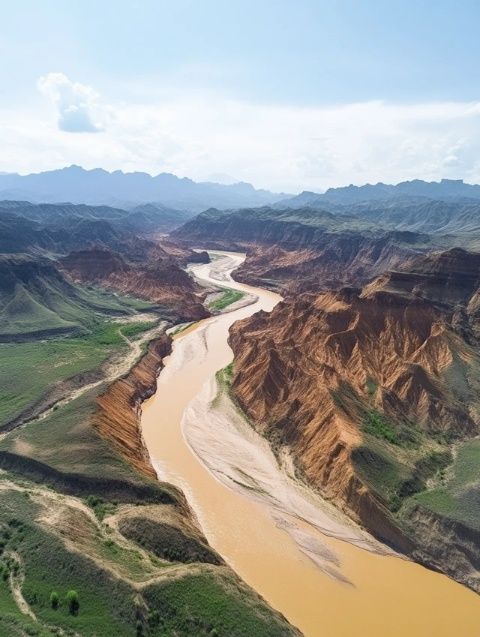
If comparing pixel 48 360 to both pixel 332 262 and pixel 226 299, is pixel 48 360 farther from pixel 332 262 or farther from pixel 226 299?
pixel 332 262

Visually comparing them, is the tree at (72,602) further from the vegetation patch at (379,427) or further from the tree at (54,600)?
the vegetation patch at (379,427)

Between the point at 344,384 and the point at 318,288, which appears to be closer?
the point at 344,384

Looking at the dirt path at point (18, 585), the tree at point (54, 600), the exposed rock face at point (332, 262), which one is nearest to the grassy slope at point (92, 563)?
the dirt path at point (18, 585)

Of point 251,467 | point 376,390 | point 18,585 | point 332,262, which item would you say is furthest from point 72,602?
point 332,262

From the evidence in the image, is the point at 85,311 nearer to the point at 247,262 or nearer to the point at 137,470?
the point at 137,470

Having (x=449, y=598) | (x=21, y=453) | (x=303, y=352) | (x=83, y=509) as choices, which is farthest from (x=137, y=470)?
(x=303, y=352)

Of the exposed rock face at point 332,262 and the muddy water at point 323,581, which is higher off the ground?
the exposed rock face at point 332,262
